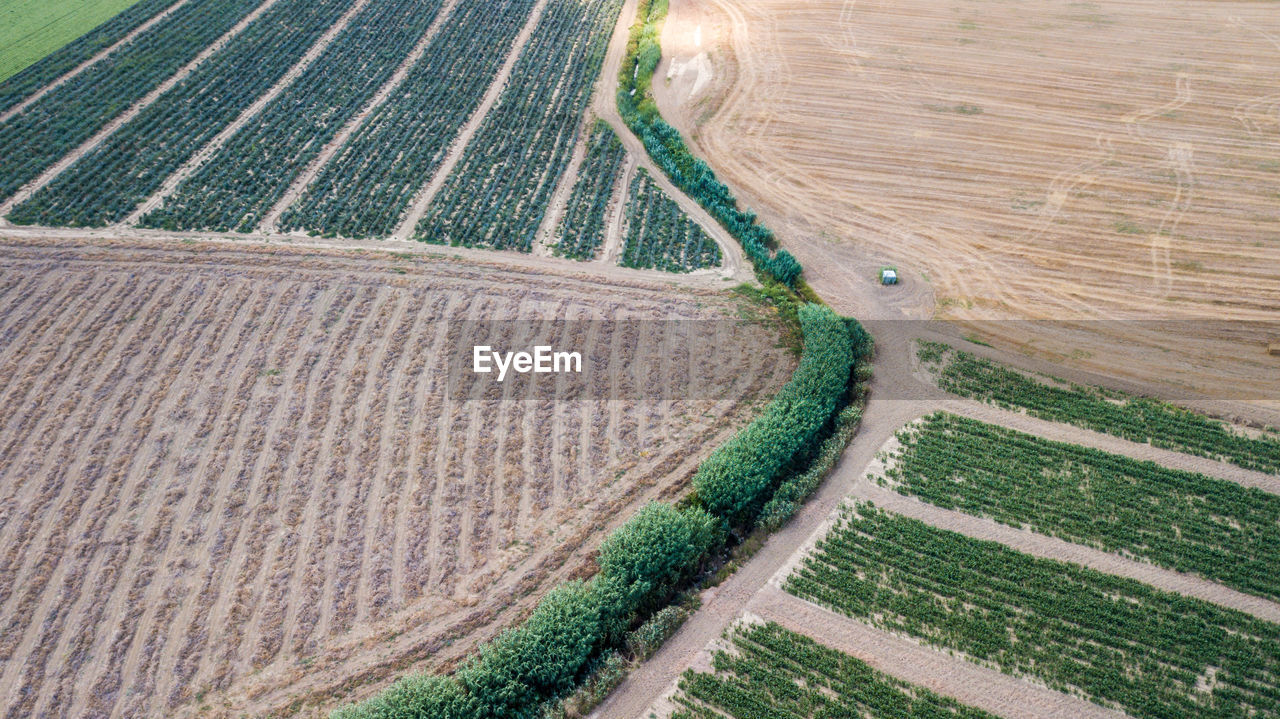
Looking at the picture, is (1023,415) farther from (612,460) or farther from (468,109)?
(468,109)

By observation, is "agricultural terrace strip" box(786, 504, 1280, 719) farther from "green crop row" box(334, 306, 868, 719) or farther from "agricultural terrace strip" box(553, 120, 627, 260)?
"agricultural terrace strip" box(553, 120, 627, 260)

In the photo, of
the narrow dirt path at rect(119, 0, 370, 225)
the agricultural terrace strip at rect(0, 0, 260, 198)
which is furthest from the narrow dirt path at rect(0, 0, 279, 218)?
the narrow dirt path at rect(119, 0, 370, 225)

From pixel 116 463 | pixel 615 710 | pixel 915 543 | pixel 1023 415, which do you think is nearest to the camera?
pixel 615 710

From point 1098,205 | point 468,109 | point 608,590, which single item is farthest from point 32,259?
point 1098,205

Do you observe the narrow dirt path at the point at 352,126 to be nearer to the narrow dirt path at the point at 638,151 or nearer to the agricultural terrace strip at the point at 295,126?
the agricultural terrace strip at the point at 295,126

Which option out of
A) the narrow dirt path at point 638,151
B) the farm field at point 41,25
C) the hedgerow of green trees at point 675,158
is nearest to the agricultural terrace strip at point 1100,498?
the hedgerow of green trees at point 675,158

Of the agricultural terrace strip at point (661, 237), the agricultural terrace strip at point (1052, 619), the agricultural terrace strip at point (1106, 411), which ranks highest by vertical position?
the agricultural terrace strip at point (661, 237)

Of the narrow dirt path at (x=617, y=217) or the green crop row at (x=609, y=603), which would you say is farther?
the narrow dirt path at (x=617, y=217)
